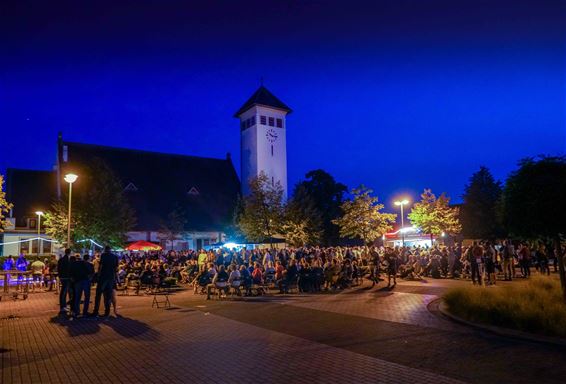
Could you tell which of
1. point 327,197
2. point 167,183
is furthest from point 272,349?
point 327,197

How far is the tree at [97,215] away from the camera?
37.4 meters

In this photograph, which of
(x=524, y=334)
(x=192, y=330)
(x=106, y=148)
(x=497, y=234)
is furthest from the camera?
(x=497, y=234)

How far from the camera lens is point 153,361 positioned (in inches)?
314

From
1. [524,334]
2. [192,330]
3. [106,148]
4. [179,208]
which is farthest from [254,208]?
[524,334]

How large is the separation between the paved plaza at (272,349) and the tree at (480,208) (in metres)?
53.5

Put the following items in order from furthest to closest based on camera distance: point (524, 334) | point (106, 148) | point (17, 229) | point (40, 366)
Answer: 1. point (106, 148)
2. point (17, 229)
3. point (524, 334)
4. point (40, 366)

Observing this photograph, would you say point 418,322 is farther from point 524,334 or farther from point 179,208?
point 179,208

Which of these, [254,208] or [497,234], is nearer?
[254,208]

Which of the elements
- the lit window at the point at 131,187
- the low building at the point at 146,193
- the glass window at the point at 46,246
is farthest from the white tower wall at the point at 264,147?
the glass window at the point at 46,246

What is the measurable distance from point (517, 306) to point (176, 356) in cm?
746

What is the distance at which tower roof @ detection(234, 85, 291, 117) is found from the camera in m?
54.4

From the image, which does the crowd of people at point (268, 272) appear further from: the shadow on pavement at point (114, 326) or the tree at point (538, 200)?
A: the tree at point (538, 200)

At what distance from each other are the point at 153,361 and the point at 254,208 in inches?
1298

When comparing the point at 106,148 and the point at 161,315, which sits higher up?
the point at 106,148
